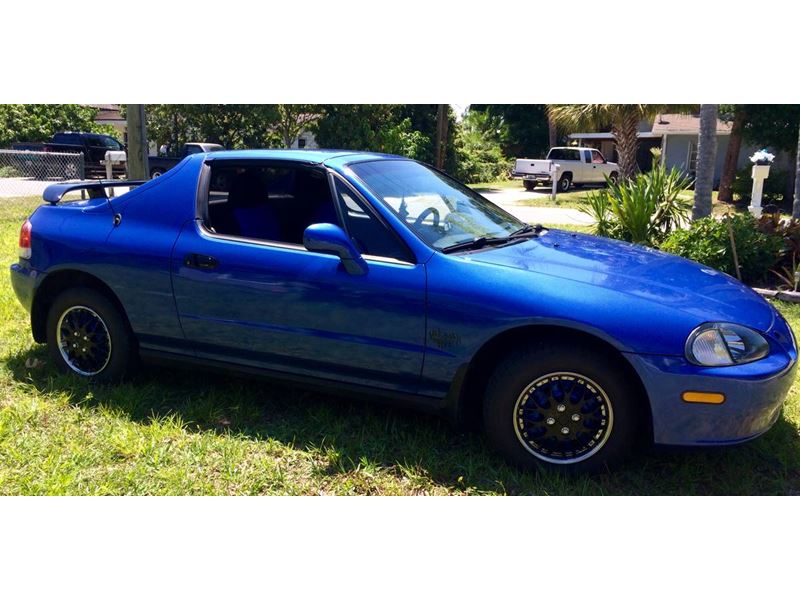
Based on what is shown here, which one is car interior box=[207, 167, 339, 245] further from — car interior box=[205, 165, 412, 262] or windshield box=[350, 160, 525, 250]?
windshield box=[350, 160, 525, 250]

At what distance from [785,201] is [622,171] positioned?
517 centimetres

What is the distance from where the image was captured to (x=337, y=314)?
3.63 meters

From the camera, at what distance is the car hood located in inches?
130

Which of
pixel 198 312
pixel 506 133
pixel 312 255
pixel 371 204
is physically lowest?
pixel 198 312

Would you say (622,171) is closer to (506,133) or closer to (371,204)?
(506,133)

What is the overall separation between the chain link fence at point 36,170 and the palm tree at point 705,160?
53.3ft

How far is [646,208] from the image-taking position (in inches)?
330

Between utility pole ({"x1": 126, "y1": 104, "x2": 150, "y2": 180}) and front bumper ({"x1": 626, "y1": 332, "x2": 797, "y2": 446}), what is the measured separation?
305 inches

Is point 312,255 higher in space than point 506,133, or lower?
lower

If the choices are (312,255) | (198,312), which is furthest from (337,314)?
(198,312)

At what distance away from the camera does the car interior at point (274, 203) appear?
385 centimetres

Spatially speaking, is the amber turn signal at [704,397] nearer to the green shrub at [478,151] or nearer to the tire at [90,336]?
the tire at [90,336]

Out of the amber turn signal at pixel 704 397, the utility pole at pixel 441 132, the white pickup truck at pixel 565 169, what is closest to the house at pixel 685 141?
the white pickup truck at pixel 565 169

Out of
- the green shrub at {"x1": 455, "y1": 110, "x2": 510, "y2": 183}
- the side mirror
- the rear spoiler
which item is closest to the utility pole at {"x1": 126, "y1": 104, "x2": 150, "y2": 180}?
the rear spoiler
